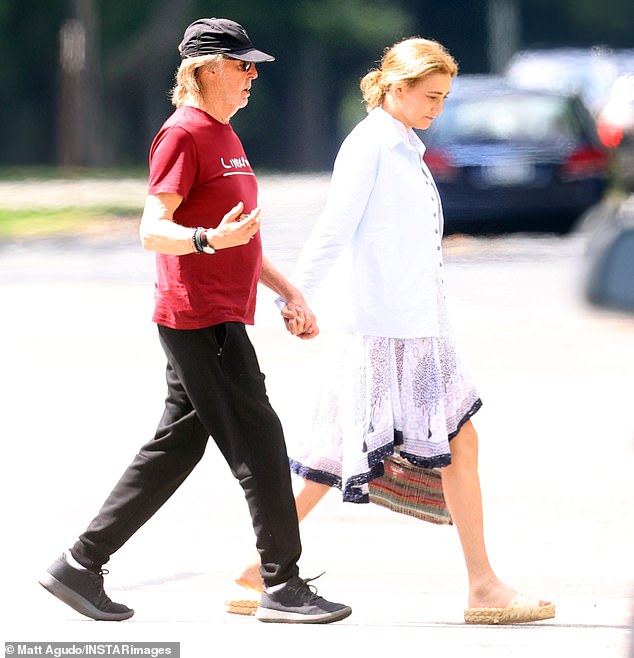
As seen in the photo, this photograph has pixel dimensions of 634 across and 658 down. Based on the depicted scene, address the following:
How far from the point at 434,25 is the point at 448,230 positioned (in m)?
38.7

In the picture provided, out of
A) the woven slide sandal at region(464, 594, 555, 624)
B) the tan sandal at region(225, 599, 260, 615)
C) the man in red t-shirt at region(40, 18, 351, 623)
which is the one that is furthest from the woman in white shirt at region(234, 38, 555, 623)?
the tan sandal at region(225, 599, 260, 615)

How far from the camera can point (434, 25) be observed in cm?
5603

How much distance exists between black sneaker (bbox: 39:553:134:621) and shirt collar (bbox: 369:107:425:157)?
1485 mm

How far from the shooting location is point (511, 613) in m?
4.98

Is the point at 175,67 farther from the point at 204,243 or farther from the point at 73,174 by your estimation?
the point at 204,243

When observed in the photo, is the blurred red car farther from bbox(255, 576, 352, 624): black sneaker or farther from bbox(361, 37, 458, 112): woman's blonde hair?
bbox(255, 576, 352, 624): black sneaker

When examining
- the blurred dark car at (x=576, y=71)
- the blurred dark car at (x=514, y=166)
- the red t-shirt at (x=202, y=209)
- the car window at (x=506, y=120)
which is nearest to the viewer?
the red t-shirt at (x=202, y=209)

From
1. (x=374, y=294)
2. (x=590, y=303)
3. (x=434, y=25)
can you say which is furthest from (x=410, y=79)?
(x=434, y=25)

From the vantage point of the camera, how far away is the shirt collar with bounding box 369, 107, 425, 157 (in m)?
5.00

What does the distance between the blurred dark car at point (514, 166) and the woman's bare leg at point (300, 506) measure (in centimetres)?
1255

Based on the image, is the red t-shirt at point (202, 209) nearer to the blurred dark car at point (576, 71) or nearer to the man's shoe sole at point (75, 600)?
the man's shoe sole at point (75, 600)

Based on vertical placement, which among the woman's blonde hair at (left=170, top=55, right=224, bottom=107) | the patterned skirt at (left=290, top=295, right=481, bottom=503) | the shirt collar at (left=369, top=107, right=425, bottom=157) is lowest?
the patterned skirt at (left=290, top=295, right=481, bottom=503)

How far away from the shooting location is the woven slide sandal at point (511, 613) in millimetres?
4980

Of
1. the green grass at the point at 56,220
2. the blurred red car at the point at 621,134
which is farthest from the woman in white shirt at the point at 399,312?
the green grass at the point at 56,220
